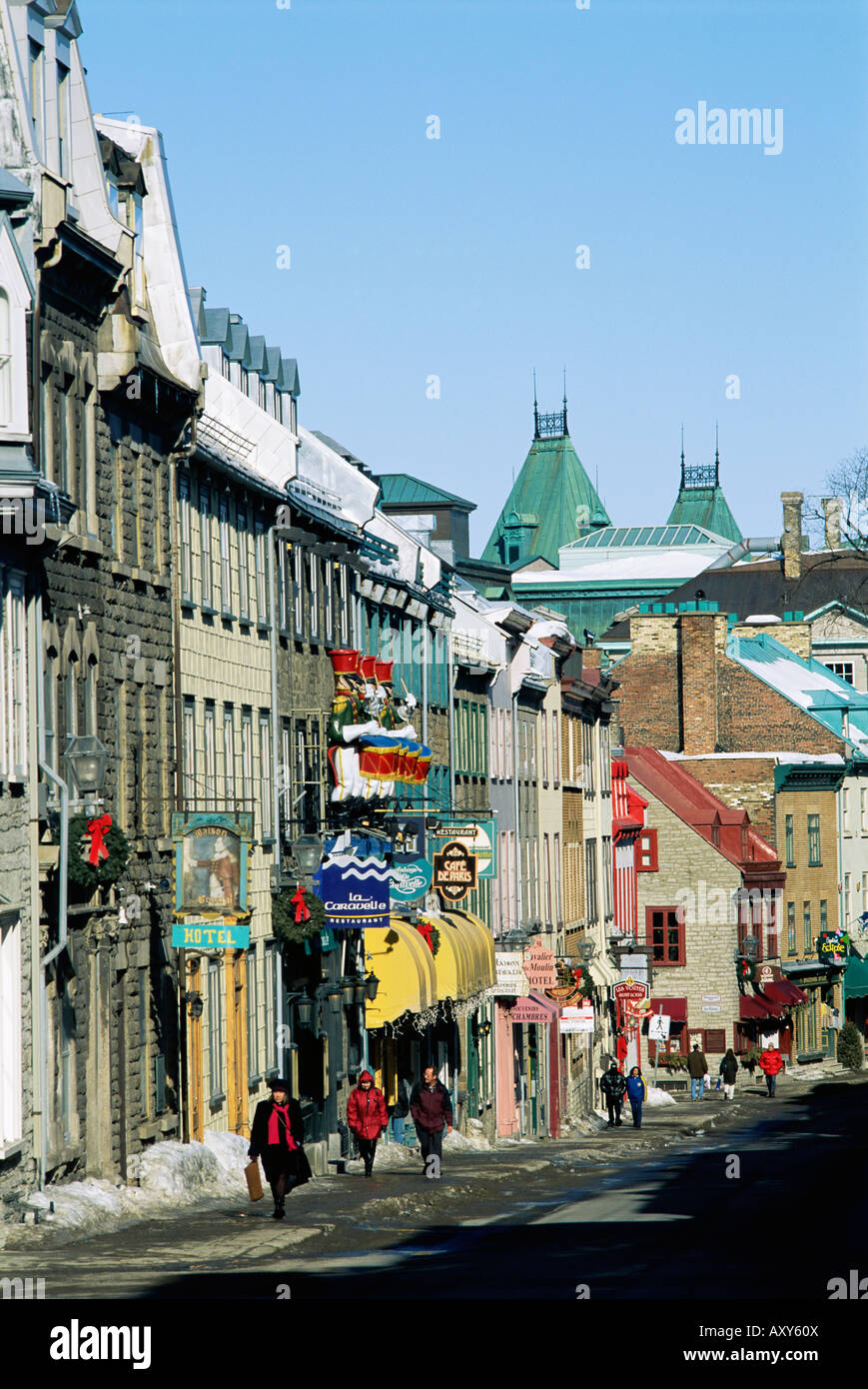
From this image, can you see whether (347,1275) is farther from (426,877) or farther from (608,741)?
(608,741)

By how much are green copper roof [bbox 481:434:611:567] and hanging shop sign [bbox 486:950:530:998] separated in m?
121

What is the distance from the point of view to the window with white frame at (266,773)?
33.8 meters

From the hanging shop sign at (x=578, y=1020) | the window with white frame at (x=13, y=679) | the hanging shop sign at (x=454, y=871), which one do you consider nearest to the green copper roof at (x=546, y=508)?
the hanging shop sign at (x=578, y=1020)

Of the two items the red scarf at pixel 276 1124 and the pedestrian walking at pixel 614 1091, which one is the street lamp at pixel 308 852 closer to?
the red scarf at pixel 276 1124

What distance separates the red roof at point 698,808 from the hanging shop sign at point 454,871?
29.9 m

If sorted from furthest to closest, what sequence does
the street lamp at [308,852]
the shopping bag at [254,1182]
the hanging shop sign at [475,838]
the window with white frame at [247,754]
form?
the hanging shop sign at [475,838] < the street lamp at [308,852] < the window with white frame at [247,754] < the shopping bag at [254,1182]

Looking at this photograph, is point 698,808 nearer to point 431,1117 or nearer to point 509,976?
point 509,976

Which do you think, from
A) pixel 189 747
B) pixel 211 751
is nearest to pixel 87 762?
pixel 189 747

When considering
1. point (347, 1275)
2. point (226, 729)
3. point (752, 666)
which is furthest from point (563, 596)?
point (347, 1275)

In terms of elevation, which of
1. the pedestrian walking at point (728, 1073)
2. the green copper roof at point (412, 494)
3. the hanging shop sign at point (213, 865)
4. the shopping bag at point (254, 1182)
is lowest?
the pedestrian walking at point (728, 1073)

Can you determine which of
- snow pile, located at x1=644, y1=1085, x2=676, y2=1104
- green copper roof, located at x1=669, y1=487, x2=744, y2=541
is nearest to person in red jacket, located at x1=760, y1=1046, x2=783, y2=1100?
snow pile, located at x1=644, y1=1085, x2=676, y2=1104

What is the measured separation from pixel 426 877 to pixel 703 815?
34314mm

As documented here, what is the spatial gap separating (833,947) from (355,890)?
48.4m

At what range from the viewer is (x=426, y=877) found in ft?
126
